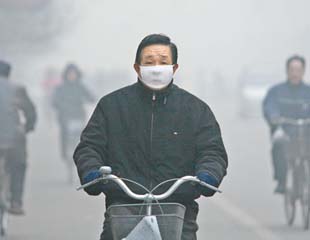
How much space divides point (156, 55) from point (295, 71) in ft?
25.9

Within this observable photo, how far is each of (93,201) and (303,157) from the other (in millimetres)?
3905

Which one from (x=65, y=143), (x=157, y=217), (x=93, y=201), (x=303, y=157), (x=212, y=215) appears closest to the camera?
(x=157, y=217)

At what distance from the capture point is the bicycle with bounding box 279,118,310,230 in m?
13.8

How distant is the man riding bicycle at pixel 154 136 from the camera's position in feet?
21.1

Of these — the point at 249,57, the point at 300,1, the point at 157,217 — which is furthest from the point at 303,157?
the point at 249,57

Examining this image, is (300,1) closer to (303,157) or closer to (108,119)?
(303,157)

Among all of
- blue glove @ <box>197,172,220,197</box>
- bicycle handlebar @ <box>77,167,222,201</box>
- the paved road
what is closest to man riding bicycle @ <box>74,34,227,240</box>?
blue glove @ <box>197,172,220,197</box>

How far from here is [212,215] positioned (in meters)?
15.2

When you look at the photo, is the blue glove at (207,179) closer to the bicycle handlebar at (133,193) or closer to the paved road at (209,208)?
the bicycle handlebar at (133,193)

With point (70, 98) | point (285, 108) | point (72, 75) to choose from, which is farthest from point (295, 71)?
point (70, 98)

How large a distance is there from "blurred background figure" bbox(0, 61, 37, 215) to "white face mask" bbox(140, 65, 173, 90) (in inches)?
288

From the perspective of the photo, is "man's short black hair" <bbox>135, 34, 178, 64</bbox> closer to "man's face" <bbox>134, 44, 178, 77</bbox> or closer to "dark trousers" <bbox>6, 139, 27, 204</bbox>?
"man's face" <bbox>134, 44, 178, 77</bbox>

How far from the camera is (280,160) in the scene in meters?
14.4

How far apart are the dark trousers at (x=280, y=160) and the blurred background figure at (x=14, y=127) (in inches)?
95.6
